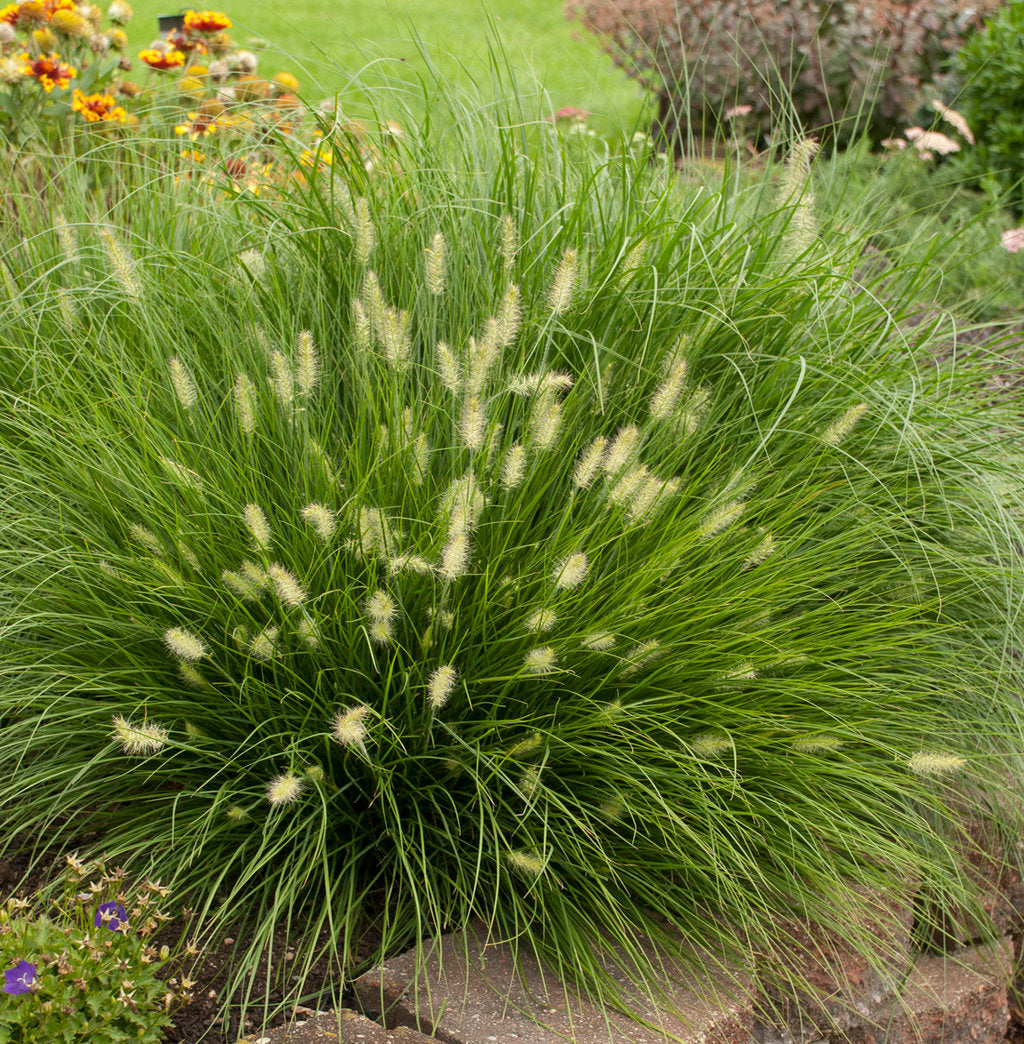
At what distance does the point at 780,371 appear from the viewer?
Answer: 2980mm

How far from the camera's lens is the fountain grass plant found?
91.2 inches

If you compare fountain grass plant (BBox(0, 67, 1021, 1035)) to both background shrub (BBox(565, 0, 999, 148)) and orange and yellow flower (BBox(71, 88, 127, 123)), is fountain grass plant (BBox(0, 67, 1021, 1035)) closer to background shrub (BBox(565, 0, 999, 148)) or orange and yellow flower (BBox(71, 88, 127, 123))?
orange and yellow flower (BBox(71, 88, 127, 123))

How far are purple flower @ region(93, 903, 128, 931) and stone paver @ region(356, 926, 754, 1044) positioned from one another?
1.76 ft

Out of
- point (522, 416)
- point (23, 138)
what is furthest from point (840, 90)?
point (522, 416)

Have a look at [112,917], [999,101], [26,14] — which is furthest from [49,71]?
[999,101]

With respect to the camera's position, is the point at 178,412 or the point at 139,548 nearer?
the point at 139,548

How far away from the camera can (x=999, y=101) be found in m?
7.80

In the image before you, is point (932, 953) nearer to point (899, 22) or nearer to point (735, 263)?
point (735, 263)

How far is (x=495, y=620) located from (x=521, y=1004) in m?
0.78

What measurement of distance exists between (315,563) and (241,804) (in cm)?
57

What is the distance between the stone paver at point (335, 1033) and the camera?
2096 millimetres

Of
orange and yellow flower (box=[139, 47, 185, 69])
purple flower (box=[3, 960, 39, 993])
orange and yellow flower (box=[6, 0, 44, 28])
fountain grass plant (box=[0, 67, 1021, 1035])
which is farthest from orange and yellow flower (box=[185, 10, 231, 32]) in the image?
purple flower (box=[3, 960, 39, 993])

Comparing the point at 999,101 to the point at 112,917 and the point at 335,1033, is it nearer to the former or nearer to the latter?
the point at 335,1033

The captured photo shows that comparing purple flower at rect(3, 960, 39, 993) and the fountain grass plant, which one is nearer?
purple flower at rect(3, 960, 39, 993)
